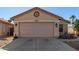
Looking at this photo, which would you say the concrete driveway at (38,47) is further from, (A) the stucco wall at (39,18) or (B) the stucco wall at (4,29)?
(B) the stucco wall at (4,29)

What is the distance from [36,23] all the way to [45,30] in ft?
5.28

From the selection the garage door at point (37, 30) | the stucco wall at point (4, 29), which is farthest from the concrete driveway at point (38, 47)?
the stucco wall at point (4, 29)

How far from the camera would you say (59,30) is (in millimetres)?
33031

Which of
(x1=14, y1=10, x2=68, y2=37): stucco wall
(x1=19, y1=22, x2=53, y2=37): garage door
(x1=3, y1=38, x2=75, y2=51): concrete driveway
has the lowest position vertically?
(x1=3, y1=38, x2=75, y2=51): concrete driveway

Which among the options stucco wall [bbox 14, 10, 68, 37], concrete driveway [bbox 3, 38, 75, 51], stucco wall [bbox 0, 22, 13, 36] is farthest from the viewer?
stucco wall [bbox 0, 22, 13, 36]

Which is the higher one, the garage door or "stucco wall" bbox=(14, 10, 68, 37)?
"stucco wall" bbox=(14, 10, 68, 37)

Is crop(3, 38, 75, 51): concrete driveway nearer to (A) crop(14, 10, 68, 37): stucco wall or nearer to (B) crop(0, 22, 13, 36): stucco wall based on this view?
(A) crop(14, 10, 68, 37): stucco wall

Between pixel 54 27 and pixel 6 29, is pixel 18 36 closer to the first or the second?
pixel 54 27

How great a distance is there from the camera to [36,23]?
30.6 meters

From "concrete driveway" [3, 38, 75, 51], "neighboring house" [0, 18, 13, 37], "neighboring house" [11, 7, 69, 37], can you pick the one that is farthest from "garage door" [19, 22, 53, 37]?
"concrete driveway" [3, 38, 75, 51]

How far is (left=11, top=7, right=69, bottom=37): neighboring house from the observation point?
99.5 feet

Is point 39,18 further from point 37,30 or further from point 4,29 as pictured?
point 4,29

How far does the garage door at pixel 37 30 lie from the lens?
30.4 metres
